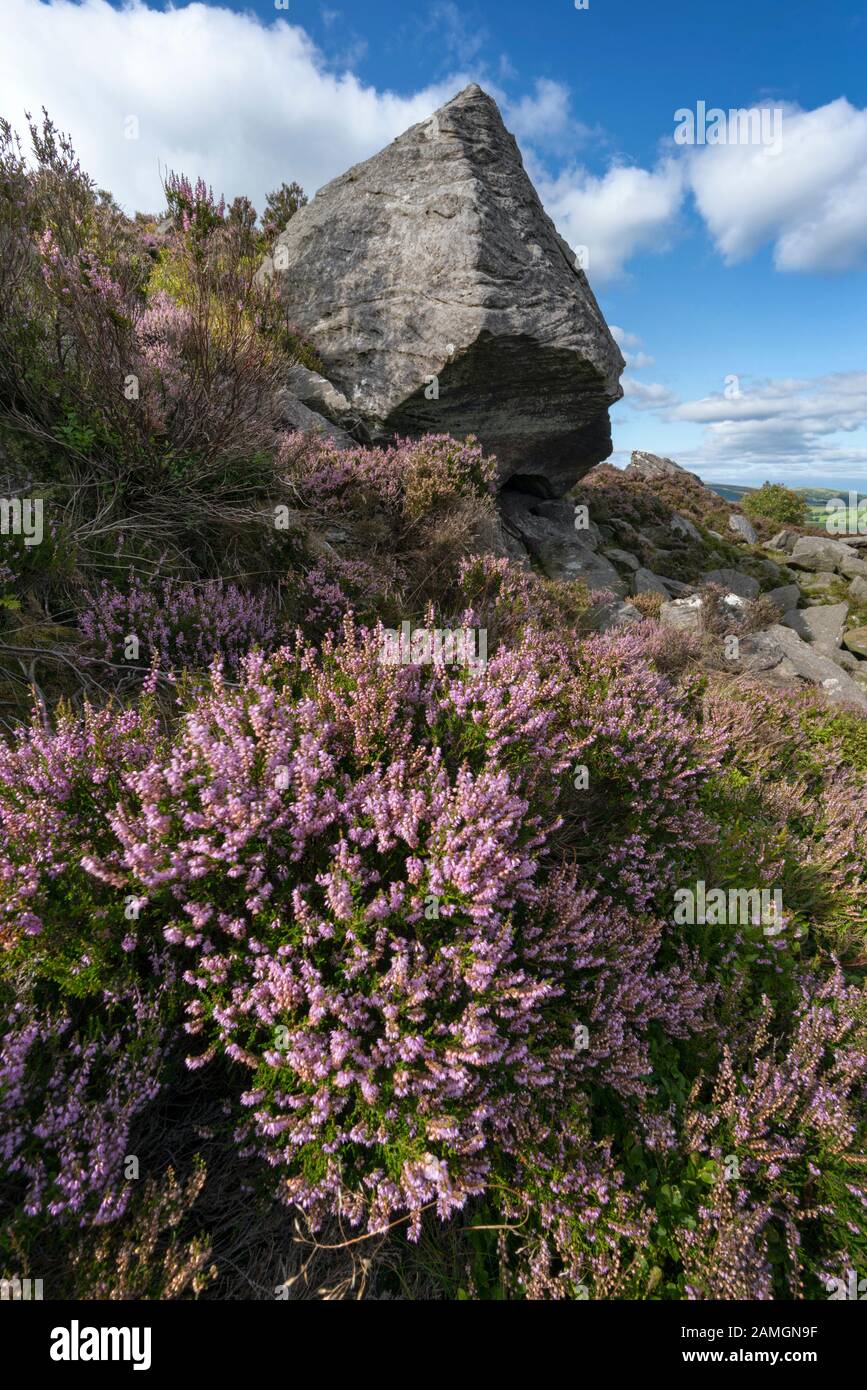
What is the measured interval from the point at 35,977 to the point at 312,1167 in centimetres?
120

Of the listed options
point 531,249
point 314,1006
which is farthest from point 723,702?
point 531,249

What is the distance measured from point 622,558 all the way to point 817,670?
4385 millimetres

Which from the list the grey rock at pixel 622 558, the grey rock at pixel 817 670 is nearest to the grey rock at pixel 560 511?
the grey rock at pixel 622 558

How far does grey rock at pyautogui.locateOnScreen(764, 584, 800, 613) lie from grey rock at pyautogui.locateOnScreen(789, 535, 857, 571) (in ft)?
13.0

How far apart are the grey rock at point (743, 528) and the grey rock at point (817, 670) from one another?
9.39 metres

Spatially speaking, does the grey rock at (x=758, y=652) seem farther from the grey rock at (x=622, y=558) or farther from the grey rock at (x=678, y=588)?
the grey rock at (x=622, y=558)

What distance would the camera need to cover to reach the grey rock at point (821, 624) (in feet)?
39.6

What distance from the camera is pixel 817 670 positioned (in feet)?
32.4

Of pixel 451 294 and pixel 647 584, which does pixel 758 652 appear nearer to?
pixel 647 584

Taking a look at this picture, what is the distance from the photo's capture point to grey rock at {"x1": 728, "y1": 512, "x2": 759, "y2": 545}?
18884 millimetres

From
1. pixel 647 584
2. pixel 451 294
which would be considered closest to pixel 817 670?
pixel 647 584

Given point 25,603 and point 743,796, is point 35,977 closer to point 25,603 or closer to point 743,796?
point 25,603

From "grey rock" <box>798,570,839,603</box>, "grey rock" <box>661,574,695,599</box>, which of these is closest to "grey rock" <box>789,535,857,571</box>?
"grey rock" <box>798,570,839,603</box>
